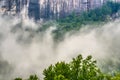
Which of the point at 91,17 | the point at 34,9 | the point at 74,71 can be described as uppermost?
the point at 74,71

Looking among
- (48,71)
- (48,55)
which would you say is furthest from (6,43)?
(48,71)

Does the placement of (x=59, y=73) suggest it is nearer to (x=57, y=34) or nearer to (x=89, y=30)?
(x=57, y=34)

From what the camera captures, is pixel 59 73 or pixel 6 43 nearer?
A: pixel 59 73

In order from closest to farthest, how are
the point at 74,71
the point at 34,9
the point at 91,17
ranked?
the point at 74,71
the point at 91,17
the point at 34,9

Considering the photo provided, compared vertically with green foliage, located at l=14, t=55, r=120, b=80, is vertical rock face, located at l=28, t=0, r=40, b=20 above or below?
below

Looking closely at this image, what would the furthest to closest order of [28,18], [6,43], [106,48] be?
1. [28,18]
2. [6,43]
3. [106,48]

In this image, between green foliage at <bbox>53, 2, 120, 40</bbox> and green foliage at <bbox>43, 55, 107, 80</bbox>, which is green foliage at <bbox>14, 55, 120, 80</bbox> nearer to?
green foliage at <bbox>43, 55, 107, 80</bbox>

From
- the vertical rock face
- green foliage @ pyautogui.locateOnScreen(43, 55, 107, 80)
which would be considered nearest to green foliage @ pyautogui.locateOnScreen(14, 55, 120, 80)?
green foliage @ pyautogui.locateOnScreen(43, 55, 107, 80)

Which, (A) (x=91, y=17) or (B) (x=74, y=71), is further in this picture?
(A) (x=91, y=17)

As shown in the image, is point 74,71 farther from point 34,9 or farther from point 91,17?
point 34,9

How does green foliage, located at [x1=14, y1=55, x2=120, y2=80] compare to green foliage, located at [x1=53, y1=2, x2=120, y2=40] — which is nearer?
green foliage, located at [x1=14, y1=55, x2=120, y2=80]

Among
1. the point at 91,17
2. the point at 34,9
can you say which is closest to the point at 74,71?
the point at 91,17

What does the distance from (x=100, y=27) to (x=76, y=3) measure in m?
32.4

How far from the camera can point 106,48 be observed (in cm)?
12256
